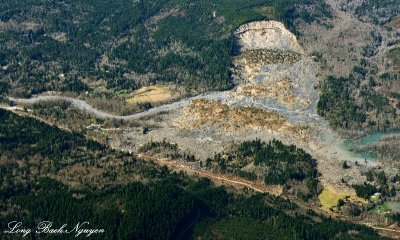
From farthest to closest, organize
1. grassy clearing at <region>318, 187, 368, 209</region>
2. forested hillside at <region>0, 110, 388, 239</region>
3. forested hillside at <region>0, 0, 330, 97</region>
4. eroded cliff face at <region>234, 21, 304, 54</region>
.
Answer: eroded cliff face at <region>234, 21, 304, 54</region>
forested hillside at <region>0, 0, 330, 97</region>
grassy clearing at <region>318, 187, 368, 209</region>
forested hillside at <region>0, 110, 388, 239</region>

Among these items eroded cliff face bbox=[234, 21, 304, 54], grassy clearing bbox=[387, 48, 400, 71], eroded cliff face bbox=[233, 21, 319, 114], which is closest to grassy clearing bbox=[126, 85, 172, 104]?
eroded cliff face bbox=[233, 21, 319, 114]

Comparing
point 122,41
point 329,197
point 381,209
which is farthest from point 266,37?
point 381,209

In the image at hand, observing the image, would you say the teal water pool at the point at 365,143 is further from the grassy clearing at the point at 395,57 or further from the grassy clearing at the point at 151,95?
the grassy clearing at the point at 151,95

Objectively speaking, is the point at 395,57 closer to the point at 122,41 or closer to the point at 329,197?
the point at 122,41

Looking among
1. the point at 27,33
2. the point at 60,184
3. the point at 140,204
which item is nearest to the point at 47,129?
the point at 60,184

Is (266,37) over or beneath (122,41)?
over

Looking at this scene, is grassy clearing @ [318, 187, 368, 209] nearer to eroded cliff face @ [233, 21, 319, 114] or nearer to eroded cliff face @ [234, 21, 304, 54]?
eroded cliff face @ [233, 21, 319, 114]
